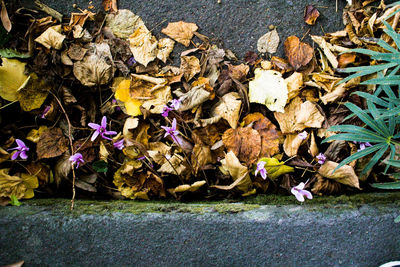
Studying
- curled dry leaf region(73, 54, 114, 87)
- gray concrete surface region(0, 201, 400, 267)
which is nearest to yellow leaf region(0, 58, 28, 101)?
curled dry leaf region(73, 54, 114, 87)

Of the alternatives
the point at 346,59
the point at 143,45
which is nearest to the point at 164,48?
the point at 143,45

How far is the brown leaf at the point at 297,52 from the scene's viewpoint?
148 centimetres

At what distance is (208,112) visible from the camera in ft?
4.87

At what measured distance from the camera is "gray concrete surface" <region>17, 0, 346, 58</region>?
1.52m

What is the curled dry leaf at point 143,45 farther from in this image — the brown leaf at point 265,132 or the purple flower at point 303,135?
the purple flower at point 303,135

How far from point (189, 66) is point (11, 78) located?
822mm

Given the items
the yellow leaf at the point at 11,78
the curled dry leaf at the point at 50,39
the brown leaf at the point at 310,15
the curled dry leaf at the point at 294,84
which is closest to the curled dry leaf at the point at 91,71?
the curled dry leaf at the point at 50,39

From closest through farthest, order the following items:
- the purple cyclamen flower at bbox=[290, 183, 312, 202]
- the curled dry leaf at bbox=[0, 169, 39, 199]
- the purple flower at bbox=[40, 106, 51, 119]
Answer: the purple cyclamen flower at bbox=[290, 183, 312, 202] < the curled dry leaf at bbox=[0, 169, 39, 199] < the purple flower at bbox=[40, 106, 51, 119]

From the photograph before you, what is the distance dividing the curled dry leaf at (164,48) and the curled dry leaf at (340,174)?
91 cm

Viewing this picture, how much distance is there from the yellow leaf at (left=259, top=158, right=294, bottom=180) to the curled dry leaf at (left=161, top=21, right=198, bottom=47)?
0.71 meters

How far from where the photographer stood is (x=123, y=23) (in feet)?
5.05

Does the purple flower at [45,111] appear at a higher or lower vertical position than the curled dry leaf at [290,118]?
higher

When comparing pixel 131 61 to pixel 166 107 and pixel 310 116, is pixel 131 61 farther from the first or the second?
pixel 310 116

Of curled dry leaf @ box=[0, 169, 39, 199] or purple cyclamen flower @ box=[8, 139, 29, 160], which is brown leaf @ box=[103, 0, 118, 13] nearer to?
purple cyclamen flower @ box=[8, 139, 29, 160]
